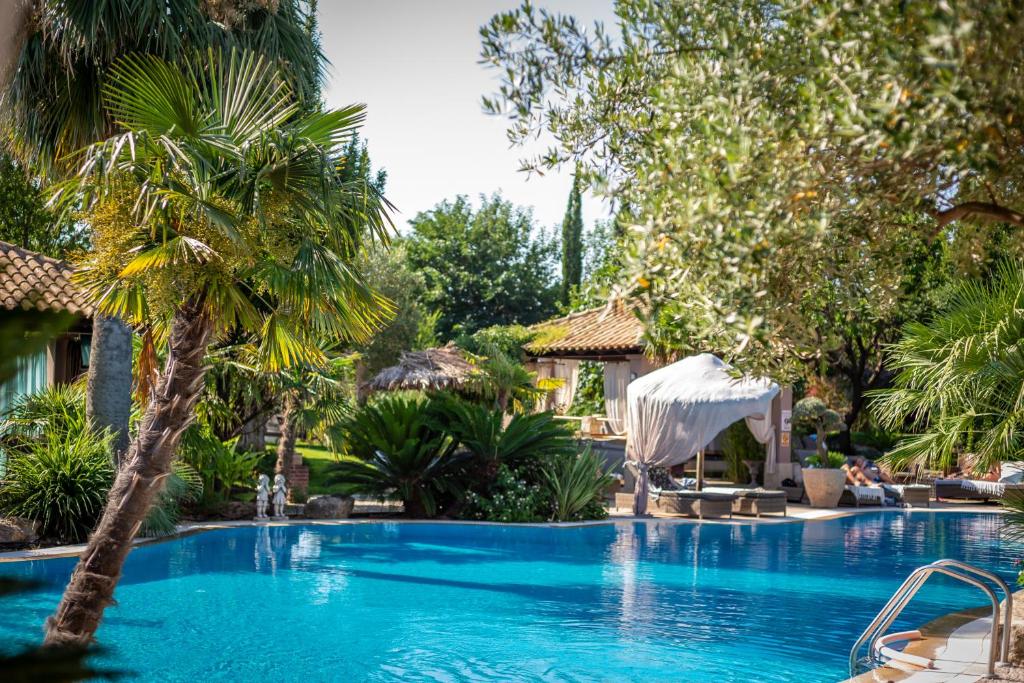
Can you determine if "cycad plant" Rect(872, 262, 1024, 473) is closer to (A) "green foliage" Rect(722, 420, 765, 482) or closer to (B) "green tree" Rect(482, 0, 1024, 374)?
(B) "green tree" Rect(482, 0, 1024, 374)

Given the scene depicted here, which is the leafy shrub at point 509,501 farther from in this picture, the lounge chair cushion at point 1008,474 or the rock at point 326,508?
the lounge chair cushion at point 1008,474

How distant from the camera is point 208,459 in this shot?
16.8 metres

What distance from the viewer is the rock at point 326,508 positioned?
18.0m

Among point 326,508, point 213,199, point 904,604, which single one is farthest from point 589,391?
point 213,199

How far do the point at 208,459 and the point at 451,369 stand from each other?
760 centimetres

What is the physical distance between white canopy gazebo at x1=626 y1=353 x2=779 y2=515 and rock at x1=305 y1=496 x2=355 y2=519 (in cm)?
626

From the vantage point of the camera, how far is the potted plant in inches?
903

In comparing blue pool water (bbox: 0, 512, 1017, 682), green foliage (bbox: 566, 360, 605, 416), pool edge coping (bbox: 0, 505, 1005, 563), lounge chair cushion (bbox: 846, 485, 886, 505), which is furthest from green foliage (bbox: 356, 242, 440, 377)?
lounge chair cushion (bbox: 846, 485, 886, 505)

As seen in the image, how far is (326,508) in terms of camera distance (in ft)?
59.3

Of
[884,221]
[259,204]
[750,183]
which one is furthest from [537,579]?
[750,183]

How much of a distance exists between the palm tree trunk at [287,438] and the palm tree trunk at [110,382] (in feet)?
12.0

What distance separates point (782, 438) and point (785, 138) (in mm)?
21088

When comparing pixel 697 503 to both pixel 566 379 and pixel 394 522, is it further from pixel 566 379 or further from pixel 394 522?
pixel 566 379

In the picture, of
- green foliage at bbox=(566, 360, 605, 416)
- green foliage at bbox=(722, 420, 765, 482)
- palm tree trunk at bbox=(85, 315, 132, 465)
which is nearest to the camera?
palm tree trunk at bbox=(85, 315, 132, 465)
